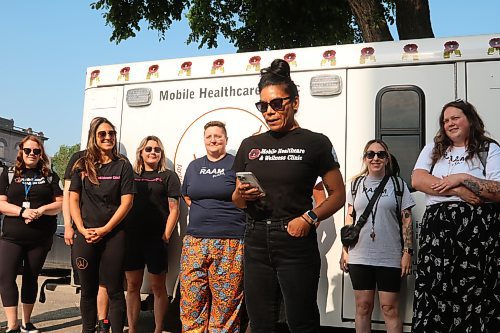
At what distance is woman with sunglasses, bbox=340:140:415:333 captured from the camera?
14.5 feet

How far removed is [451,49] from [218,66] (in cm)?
213

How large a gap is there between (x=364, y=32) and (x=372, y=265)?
5.45 meters

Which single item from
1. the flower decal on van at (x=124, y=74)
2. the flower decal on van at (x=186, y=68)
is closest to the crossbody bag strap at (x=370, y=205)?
the flower decal on van at (x=186, y=68)

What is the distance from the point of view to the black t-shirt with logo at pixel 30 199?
17.9ft

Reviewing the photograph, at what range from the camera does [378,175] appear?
4641 millimetres

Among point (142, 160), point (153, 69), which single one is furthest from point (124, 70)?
point (142, 160)

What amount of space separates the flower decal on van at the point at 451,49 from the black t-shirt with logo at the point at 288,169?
6.99 feet

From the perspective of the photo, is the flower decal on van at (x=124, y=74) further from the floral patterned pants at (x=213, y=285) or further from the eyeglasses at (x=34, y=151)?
the floral patterned pants at (x=213, y=285)

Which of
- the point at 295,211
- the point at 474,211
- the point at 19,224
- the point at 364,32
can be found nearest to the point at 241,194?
the point at 295,211

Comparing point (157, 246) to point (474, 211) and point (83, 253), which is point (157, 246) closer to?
point (83, 253)

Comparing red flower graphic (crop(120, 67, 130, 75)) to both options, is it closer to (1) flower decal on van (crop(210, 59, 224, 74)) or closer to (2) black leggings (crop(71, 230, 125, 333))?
(1) flower decal on van (crop(210, 59, 224, 74))

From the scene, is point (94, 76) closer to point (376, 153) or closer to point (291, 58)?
point (291, 58)

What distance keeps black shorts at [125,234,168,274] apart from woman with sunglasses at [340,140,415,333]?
172 cm

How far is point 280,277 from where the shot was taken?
2918mm
